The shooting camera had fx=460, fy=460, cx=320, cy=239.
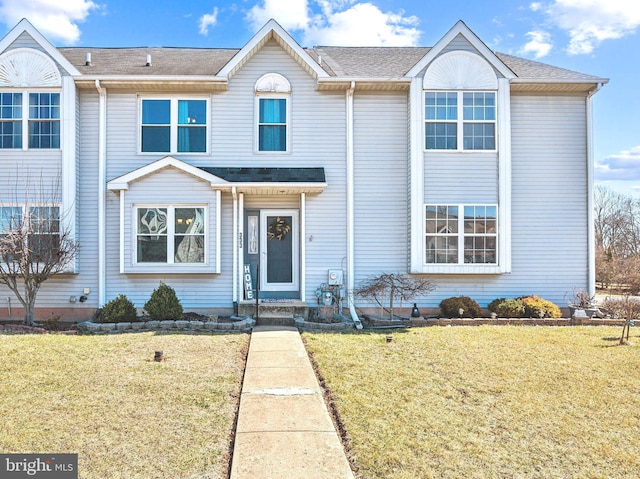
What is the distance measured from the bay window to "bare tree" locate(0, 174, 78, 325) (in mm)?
1639

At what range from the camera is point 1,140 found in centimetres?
1138

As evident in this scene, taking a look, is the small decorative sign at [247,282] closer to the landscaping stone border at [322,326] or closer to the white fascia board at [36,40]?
the landscaping stone border at [322,326]

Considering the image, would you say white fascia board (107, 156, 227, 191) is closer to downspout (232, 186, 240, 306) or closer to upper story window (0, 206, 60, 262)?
downspout (232, 186, 240, 306)

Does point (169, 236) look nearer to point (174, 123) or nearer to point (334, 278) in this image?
point (174, 123)

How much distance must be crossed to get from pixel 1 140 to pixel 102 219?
3153mm

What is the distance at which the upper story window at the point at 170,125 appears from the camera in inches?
460

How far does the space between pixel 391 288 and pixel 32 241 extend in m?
8.25

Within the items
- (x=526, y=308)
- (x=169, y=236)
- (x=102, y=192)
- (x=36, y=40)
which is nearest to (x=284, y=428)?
(x=169, y=236)

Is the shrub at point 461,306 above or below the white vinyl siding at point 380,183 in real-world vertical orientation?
below

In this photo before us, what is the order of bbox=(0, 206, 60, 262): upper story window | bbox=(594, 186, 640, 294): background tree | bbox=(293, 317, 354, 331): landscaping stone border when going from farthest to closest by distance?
bbox=(594, 186, 640, 294): background tree < bbox=(0, 206, 60, 262): upper story window < bbox=(293, 317, 354, 331): landscaping stone border

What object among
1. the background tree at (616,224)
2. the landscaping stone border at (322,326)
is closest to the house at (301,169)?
the landscaping stone border at (322,326)

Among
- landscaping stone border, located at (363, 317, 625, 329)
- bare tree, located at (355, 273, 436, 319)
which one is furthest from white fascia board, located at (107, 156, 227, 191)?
landscaping stone border, located at (363, 317, 625, 329)

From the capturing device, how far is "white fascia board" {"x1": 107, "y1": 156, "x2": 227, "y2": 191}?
11.1 meters

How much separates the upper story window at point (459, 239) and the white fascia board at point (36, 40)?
9561 millimetres
